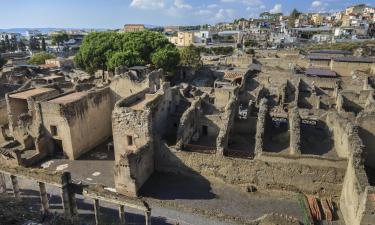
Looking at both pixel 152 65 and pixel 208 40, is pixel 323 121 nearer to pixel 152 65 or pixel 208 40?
pixel 152 65

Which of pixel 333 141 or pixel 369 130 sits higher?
pixel 369 130

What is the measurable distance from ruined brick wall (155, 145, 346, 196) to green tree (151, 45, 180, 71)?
2768cm

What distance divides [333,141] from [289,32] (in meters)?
103

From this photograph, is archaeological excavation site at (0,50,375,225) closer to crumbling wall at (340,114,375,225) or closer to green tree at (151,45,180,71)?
crumbling wall at (340,114,375,225)

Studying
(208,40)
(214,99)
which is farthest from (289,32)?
(214,99)

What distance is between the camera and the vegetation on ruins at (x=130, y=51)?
48406 mm

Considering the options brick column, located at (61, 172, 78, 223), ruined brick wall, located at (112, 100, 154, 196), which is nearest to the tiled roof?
ruined brick wall, located at (112, 100, 154, 196)

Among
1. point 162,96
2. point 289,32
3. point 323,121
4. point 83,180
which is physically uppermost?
point 289,32

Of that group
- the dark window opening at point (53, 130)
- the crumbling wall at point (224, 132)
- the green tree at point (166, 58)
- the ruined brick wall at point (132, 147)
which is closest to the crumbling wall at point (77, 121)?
the dark window opening at point (53, 130)

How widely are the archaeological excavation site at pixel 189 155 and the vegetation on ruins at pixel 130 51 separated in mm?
13728

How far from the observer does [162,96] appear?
27359mm

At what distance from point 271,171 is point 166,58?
3173 cm

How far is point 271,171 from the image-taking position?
2081 cm

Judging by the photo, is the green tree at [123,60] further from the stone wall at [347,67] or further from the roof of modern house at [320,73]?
the stone wall at [347,67]
